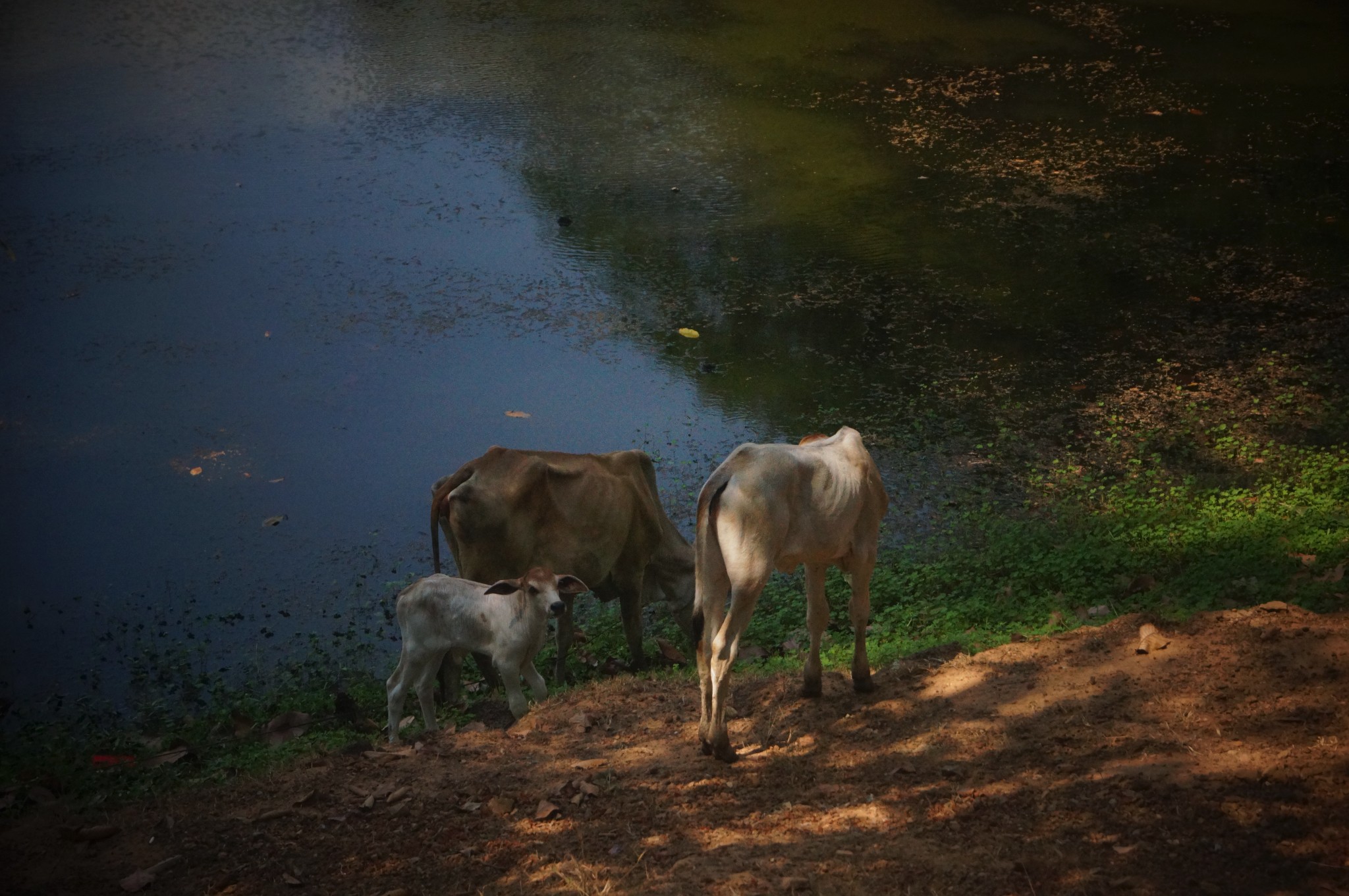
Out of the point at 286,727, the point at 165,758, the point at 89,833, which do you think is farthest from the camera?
the point at 286,727

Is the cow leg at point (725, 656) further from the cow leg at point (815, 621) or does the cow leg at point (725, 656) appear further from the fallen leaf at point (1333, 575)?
the fallen leaf at point (1333, 575)

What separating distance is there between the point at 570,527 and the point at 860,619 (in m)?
2.06

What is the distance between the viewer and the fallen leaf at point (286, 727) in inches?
269

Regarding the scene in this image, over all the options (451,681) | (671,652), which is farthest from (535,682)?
(671,652)

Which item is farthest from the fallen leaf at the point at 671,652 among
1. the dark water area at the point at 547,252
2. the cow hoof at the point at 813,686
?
the cow hoof at the point at 813,686

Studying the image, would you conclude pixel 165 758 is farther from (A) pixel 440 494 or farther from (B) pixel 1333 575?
(B) pixel 1333 575

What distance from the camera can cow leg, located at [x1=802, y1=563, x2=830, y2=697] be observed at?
6.35 meters

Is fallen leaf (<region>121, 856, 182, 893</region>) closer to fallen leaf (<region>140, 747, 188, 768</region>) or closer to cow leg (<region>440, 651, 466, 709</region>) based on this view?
fallen leaf (<region>140, 747, 188, 768</region>)

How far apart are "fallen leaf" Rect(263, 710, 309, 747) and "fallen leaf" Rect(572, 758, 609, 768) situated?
1806 millimetres

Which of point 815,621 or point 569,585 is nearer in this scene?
point 815,621

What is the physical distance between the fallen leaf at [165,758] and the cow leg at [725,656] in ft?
9.46

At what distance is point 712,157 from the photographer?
13.7 meters

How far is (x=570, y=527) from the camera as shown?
7.62 meters

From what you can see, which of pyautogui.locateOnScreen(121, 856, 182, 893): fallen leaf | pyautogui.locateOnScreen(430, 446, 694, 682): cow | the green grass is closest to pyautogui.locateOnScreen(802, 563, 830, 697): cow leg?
the green grass
